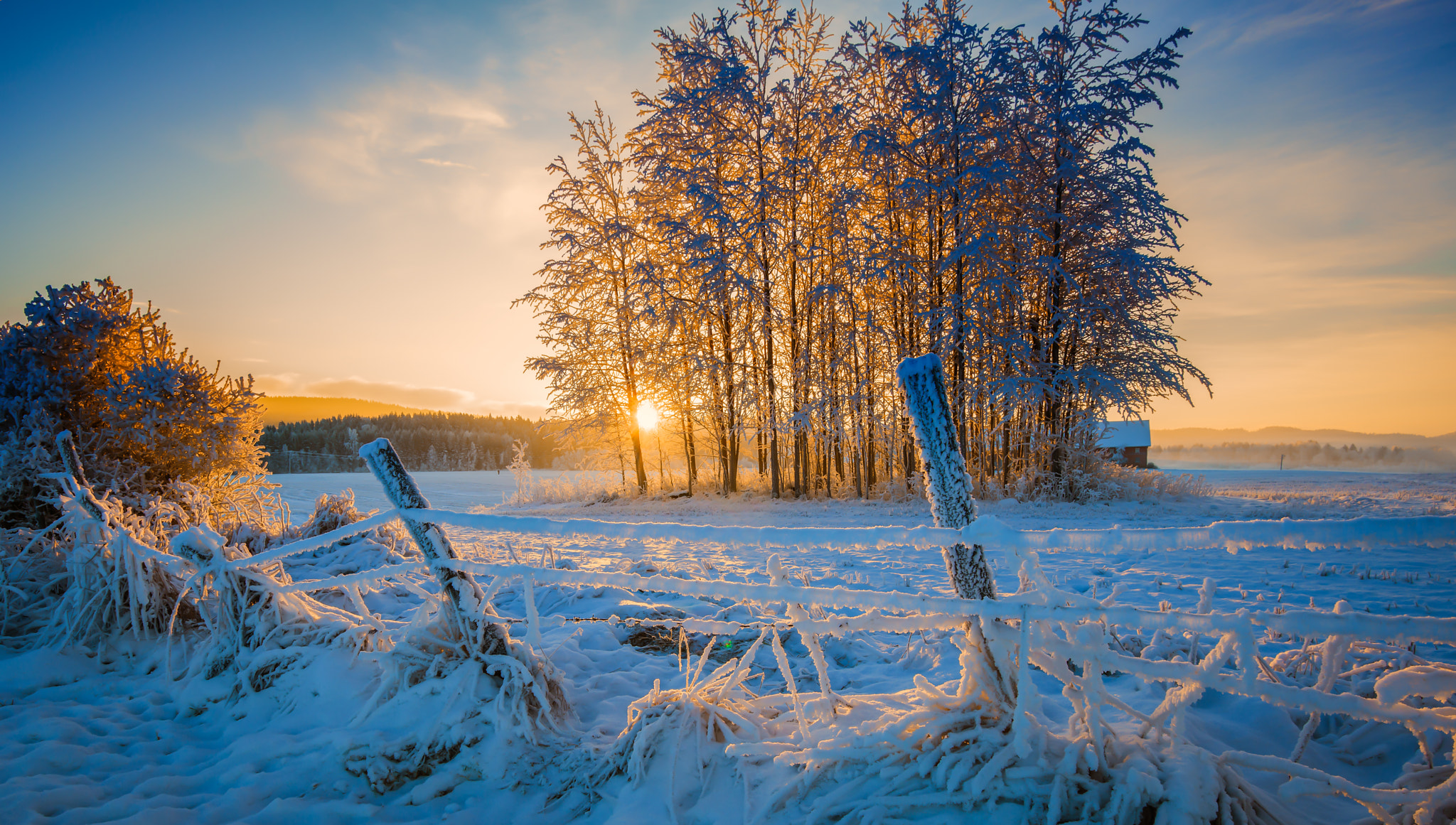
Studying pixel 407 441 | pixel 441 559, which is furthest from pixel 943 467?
pixel 407 441

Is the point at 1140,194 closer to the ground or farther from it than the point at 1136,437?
farther from it

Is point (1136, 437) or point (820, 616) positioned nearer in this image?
point (820, 616)

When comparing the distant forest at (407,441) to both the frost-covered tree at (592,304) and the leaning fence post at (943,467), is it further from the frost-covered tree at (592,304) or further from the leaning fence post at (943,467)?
the leaning fence post at (943,467)

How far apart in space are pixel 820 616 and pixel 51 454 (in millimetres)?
7059

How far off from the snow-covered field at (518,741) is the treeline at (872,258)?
6550 mm

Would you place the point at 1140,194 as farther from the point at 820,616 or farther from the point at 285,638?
the point at 285,638

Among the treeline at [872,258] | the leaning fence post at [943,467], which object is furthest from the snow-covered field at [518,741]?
the treeline at [872,258]

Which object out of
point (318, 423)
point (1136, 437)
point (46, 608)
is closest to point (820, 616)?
point (46, 608)

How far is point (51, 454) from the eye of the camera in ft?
15.6

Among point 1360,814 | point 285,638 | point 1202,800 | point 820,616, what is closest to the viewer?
point 1202,800

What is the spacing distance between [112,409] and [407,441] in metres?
38.8

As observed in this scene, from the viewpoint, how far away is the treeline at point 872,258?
10438 millimetres

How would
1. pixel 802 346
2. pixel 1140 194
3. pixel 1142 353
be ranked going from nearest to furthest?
1. pixel 1140 194
2. pixel 1142 353
3. pixel 802 346

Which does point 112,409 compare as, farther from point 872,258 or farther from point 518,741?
point 872,258
